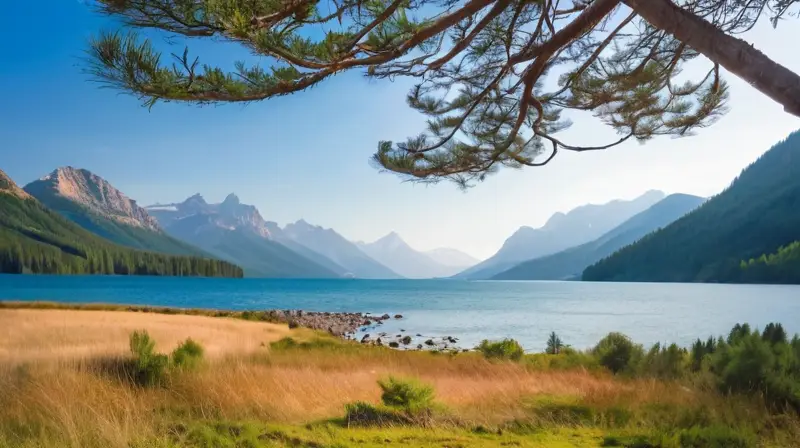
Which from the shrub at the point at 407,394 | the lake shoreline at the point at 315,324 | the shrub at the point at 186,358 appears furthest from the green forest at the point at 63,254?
the shrub at the point at 407,394

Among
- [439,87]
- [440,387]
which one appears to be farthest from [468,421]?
[439,87]

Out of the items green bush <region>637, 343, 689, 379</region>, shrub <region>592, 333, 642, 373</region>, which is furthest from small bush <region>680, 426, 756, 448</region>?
shrub <region>592, 333, 642, 373</region>

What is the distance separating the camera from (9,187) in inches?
5787

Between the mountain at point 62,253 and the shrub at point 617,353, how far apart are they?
120 m

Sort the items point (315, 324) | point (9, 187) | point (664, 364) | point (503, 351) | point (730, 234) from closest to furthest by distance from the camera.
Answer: point (664, 364)
point (503, 351)
point (315, 324)
point (730, 234)
point (9, 187)

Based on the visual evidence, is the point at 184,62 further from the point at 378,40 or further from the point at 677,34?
the point at 677,34

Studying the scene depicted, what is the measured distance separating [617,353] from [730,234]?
329 feet

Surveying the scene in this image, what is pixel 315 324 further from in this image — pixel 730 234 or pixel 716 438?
pixel 730 234

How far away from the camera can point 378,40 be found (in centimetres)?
475

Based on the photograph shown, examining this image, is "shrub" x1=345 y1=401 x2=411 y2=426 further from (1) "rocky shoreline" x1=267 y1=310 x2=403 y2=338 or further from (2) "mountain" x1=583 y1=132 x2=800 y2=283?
(2) "mountain" x1=583 y1=132 x2=800 y2=283

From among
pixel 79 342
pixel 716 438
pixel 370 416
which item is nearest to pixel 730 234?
pixel 79 342

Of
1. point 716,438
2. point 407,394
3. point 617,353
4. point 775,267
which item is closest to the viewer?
point 716,438

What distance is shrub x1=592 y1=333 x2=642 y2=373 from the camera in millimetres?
8811

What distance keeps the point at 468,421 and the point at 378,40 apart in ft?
11.2
